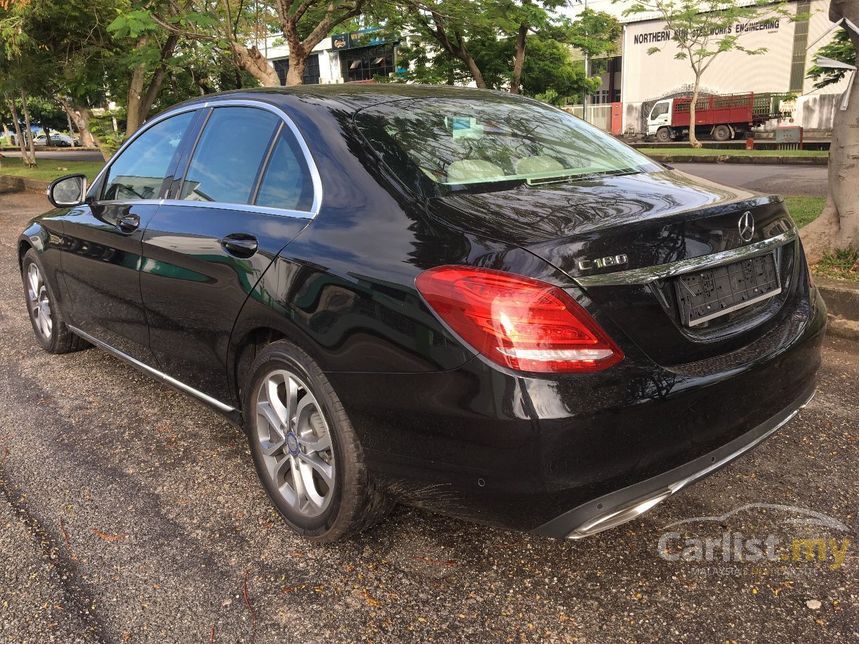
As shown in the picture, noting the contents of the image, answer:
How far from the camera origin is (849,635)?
2119mm

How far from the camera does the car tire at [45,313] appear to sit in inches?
181

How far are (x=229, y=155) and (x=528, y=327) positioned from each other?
1719 mm

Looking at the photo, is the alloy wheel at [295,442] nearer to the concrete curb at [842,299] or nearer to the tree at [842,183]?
the concrete curb at [842,299]

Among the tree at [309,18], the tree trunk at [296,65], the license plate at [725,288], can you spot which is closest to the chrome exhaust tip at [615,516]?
the license plate at [725,288]

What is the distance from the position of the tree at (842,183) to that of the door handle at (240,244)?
4.66 metres

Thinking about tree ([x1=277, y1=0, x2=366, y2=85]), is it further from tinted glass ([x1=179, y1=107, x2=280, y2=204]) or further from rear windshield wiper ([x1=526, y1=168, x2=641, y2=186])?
rear windshield wiper ([x1=526, y1=168, x2=641, y2=186])

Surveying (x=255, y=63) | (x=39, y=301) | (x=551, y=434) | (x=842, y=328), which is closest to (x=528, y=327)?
(x=551, y=434)

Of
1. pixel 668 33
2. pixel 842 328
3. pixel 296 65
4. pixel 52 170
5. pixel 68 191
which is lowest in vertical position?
pixel 842 328

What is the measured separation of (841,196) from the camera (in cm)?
555

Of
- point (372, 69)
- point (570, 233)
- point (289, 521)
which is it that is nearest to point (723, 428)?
point (570, 233)

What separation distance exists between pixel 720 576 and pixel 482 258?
4.49ft

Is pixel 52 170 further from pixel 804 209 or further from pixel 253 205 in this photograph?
pixel 253 205

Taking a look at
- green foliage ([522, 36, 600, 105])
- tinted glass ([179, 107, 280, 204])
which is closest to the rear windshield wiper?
tinted glass ([179, 107, 280, 204])

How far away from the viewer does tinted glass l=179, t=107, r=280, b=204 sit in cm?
290
